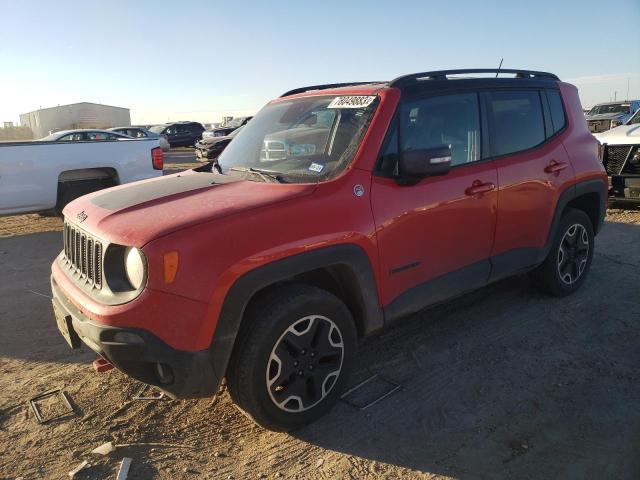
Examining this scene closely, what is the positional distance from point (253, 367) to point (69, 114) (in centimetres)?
7028

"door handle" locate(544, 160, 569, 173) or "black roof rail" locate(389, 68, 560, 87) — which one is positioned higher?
"black roof rail" locate(389, 68, 560, 87)

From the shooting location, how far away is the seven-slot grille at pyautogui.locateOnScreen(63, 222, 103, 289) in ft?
9.25

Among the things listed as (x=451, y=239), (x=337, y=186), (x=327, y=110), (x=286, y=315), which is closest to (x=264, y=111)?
(x=327, y=110)

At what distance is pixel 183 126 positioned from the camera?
30.7 metres

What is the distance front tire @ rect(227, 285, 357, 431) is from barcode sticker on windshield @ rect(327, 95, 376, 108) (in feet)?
4.34

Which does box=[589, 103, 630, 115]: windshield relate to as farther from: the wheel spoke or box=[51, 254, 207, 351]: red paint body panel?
box=[51, 254, 207, 351]: red paint body panel

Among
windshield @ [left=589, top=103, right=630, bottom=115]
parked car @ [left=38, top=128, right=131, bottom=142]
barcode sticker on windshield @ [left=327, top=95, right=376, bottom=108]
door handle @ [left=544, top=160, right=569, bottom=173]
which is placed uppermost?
windshield @ [left=589, top=103, right=630, bottom=115]

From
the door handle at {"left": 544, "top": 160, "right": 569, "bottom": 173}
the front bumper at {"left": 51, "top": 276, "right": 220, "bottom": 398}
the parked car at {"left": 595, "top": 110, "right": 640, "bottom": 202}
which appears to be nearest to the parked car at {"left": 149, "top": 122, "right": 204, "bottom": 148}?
the parked car at {"left": 595, "top": 110, "right": 640, "bottom": 202}

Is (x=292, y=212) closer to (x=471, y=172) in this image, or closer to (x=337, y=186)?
(x=337, y=186)

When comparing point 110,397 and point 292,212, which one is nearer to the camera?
point 292,212

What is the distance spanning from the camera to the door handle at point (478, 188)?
12.1 feet

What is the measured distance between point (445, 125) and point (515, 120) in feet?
2.94

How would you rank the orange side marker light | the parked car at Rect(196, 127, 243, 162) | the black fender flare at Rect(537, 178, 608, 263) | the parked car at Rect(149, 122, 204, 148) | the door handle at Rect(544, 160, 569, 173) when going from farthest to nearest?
the parked car at Rect(149, 122, 204, 148)
the parked car at Rect(196, 127, 243, 162)
the black fender flare at Rect(537, 178, 608, 263)
the door handle at Rect(544, 160, 569, 173)
the orange side marker light

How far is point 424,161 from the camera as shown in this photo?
316 cm
